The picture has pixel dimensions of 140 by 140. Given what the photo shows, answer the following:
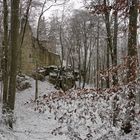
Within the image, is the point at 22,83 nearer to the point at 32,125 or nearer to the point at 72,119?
the point at 32,125

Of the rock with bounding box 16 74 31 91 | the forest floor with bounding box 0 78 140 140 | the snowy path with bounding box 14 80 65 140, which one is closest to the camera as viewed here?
the forest floor with bounding box 0 78 140 140

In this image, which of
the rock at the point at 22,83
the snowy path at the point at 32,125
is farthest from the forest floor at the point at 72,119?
the rock at the point at 22,83

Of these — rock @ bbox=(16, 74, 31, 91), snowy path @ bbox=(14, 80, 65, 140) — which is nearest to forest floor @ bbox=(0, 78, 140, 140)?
snowy path @ bbox=(14, 80, 65, 140)

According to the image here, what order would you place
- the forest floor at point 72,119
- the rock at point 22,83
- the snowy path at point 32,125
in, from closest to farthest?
the forest floor at point 72,119 → the snowy path at point 32,125 → the rock at point 22,83

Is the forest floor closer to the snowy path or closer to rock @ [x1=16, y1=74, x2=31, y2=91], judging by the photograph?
the snowy path

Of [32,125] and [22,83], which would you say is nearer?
[32,125]

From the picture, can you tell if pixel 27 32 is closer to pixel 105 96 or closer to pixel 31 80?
pixel 31 80

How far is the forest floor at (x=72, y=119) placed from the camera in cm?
769

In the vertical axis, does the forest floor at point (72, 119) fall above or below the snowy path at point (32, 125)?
above

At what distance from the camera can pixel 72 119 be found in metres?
8.20

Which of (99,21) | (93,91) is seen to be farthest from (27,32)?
(93,91)

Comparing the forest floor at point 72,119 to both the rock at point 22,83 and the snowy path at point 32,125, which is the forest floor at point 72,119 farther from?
the rock at point 22,83

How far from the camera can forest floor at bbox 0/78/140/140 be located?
7691 mm

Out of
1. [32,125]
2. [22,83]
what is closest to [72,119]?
[32,125]
